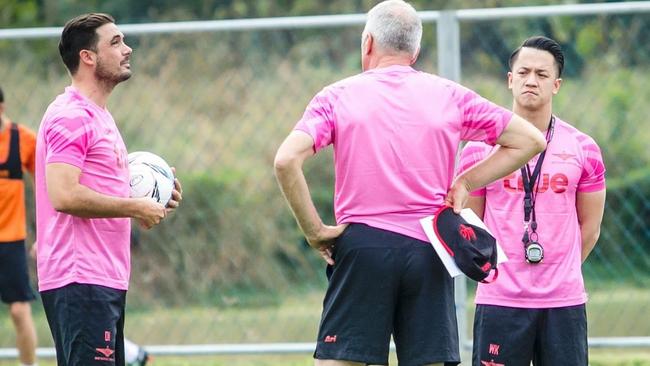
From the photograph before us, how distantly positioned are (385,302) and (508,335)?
2.46 feet

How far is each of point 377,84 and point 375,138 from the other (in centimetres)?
23

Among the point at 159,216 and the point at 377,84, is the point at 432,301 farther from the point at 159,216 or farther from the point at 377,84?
the point at 159,216

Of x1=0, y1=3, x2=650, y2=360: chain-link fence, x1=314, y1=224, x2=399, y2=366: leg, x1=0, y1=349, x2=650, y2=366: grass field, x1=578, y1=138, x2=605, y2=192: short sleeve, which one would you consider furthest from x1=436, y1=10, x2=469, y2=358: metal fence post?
x1=314, y1=224, x2=399, y2=366: leg

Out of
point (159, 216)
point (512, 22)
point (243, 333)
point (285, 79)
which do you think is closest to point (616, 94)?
point (512, 22)

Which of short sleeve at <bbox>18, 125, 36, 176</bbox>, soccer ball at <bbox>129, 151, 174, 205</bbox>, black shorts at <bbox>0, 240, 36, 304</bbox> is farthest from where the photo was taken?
short sleeve at <bbox>18, 125, 36, 176</bbox>

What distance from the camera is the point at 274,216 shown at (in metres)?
8.34

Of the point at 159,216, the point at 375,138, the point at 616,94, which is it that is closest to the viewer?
the point at 375,138

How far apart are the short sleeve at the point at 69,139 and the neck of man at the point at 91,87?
8.5 inches

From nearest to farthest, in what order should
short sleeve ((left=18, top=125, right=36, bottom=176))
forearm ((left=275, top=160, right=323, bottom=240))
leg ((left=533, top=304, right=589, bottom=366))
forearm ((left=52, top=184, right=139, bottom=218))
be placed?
1. forearm ((left=275, top=160, right=323, bottom=240))
2. forearm ((left=52, top=184, right=139, bottom=218))
3. leg ((left=533, top=304, right=589, bottom=366))
4. short sleeve ((left=18, top=125, right=36, bottom=176))

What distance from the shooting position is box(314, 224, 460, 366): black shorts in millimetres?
4895

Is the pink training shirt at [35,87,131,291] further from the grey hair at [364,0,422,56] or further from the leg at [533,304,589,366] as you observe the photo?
the leg at [533,304,589,366]

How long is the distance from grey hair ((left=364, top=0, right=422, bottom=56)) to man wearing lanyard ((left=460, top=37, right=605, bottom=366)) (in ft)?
2.37

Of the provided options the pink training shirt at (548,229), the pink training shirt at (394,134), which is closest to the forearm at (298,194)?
the pink training shirt at (394,134)

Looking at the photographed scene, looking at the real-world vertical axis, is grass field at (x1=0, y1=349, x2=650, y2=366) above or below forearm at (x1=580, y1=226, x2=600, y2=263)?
below
